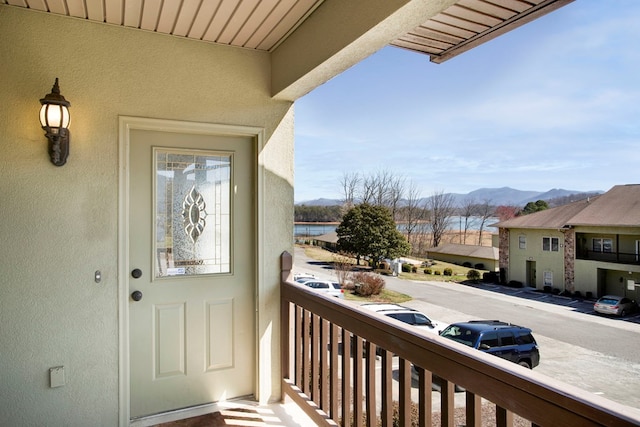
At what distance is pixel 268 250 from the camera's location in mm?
2648

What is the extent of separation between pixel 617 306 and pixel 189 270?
5462 mm

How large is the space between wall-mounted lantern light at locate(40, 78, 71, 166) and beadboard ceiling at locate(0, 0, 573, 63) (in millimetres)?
499

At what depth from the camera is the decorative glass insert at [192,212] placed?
2.49 meters

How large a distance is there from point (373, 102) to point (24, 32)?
74.7 ft

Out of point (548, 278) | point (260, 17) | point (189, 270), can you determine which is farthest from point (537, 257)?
point (260, 17)

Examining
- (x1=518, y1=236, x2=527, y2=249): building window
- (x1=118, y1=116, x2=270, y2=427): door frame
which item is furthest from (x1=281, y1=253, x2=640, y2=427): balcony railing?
(x1=518, y1=236, x2=527, y2=249): building window

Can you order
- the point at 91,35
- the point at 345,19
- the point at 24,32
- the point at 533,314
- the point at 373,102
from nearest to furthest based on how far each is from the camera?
the point at 345,19, the point at 24,32, the point at 91,35, the point at 533,314, the point at 373,102

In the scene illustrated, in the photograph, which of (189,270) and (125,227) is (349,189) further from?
(125,227)

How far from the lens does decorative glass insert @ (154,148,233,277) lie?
249 cm

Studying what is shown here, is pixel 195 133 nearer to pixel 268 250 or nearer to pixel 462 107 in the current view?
pixel 268 250

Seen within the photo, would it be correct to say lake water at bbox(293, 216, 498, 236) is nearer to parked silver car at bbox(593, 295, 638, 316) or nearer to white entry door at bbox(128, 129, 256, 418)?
white entry door at bbox(128, 129, 256, 418)

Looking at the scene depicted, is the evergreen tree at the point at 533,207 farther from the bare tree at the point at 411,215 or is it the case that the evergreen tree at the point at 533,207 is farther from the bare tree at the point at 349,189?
the bare tree at the point at 349,189

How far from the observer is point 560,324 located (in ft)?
19.6

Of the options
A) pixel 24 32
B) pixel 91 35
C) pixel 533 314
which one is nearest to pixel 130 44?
pixel 91 35
